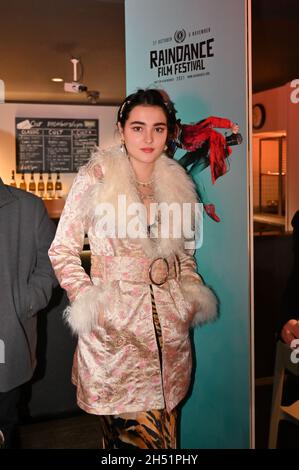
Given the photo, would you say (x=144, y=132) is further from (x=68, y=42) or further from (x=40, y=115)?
(x=68, y=42)

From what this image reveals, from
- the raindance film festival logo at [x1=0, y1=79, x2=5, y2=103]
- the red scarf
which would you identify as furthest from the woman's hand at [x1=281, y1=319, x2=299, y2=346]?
the raindance film festival logo at [x1=0, y1=79, x2=5, y2=103]

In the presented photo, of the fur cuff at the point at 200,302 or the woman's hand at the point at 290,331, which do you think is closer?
the fur cuff at the point at 200,302

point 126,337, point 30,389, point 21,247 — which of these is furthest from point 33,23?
point 30,389

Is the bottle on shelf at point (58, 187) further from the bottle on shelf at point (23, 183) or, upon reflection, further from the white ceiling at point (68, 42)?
the white ceiling at point (68, 42)

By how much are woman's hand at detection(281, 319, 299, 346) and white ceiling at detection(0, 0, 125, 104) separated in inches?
43.6

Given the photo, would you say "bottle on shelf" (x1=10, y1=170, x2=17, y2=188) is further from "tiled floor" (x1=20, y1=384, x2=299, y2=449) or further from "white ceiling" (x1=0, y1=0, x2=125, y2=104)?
"tiled floor" (x1=20, y1=384, x2=299, y2=449)

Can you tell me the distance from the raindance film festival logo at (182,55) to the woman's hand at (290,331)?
1018 mm

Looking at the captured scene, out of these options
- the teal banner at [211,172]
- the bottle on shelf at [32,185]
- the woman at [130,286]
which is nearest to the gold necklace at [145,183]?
the woman at [130,286]

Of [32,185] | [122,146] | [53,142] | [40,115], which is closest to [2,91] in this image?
[40,115]

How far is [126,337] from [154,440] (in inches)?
15.3

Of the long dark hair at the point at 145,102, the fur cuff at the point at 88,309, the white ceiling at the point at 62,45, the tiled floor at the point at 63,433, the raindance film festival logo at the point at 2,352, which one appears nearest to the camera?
the fur cuff at the point at 88,309

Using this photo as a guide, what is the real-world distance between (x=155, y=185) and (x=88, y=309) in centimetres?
50

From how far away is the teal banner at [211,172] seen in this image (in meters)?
1.99
